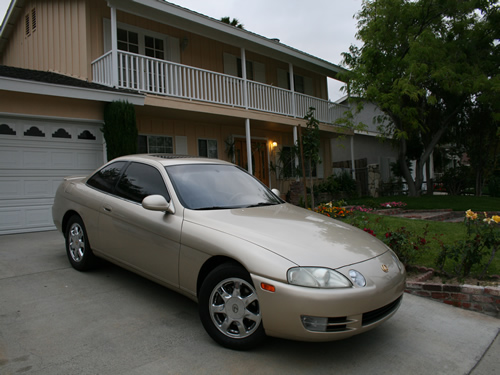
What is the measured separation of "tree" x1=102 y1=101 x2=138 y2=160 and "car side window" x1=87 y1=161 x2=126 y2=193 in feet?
12.3

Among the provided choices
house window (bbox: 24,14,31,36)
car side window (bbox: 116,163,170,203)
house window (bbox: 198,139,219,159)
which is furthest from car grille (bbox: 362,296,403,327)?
house window (bbox: 24,14,31,36)

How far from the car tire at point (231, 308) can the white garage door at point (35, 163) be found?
20.9ft

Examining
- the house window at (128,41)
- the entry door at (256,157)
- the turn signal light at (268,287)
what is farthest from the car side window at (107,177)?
the entry door at (256,157)

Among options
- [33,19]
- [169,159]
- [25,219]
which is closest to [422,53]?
[169,159]

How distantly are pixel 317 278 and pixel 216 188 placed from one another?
1.63 meters

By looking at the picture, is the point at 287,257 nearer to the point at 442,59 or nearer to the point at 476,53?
the point at 442,59

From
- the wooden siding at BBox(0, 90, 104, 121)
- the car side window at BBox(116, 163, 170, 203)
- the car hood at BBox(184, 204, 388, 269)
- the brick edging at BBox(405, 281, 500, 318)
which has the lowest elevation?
the brick edging at BBox(405, 281, 500, 318)

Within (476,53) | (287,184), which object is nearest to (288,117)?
(287,184)

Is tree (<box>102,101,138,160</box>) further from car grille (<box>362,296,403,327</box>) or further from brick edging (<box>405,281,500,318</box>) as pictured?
car grille (<box>362,296,403,327</box>)

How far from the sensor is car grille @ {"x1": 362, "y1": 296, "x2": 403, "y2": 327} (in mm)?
2699

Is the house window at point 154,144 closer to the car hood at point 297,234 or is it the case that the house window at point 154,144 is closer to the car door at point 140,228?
the car door at point 140,228

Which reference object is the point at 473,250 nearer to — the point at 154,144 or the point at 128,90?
the point at 128,90

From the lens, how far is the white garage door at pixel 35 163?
7.56 meters

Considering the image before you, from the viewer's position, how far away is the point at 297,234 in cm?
306
